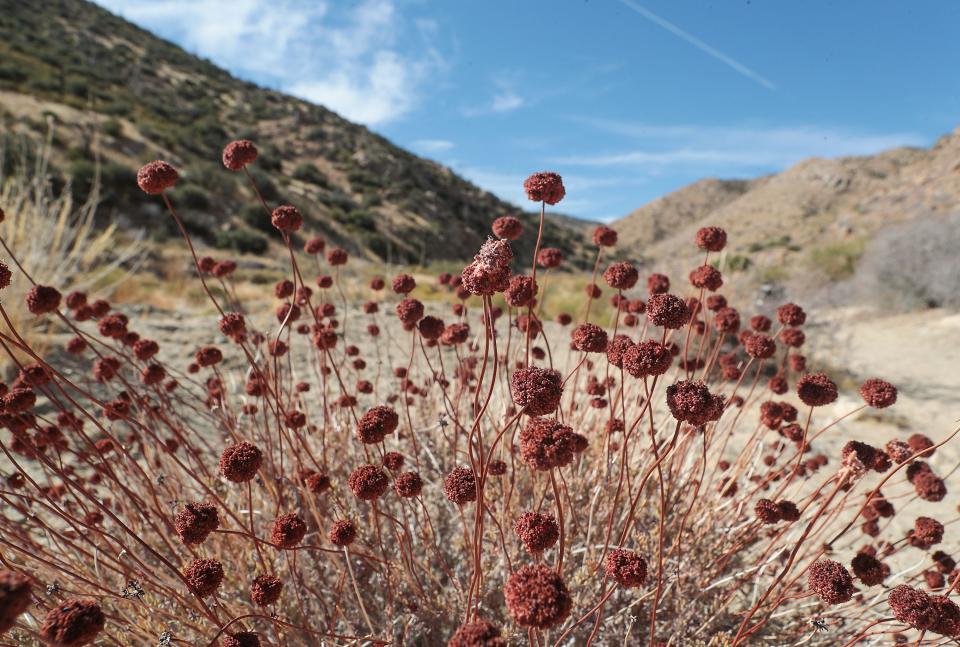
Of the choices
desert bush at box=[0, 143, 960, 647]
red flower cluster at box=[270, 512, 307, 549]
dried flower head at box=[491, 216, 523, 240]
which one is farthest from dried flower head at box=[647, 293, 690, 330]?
red flower cluster at box=[270, 512, 307, 549]

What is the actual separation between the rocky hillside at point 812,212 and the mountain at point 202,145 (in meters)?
12.8

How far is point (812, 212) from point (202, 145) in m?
51.2

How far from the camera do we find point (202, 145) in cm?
2827

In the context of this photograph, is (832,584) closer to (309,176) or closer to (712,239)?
(712,239)

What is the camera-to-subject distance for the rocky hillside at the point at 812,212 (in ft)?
50.9

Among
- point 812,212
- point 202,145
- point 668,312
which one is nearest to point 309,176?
point 202,145

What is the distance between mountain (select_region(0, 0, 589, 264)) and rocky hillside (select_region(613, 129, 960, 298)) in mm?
12780

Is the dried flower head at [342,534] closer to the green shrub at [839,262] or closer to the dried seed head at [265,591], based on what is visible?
the dried seed head at [265,591]

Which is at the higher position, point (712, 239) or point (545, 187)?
point (712, 239)

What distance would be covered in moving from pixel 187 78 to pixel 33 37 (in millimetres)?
10924

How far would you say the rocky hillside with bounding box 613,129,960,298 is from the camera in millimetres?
15516

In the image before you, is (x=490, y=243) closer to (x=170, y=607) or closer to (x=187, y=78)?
(x=170, y=607)

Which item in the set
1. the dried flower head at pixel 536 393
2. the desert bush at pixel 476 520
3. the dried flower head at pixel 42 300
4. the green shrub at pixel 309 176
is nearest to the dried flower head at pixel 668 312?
the desert bush at pixel 476 520

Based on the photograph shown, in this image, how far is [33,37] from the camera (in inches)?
1176
